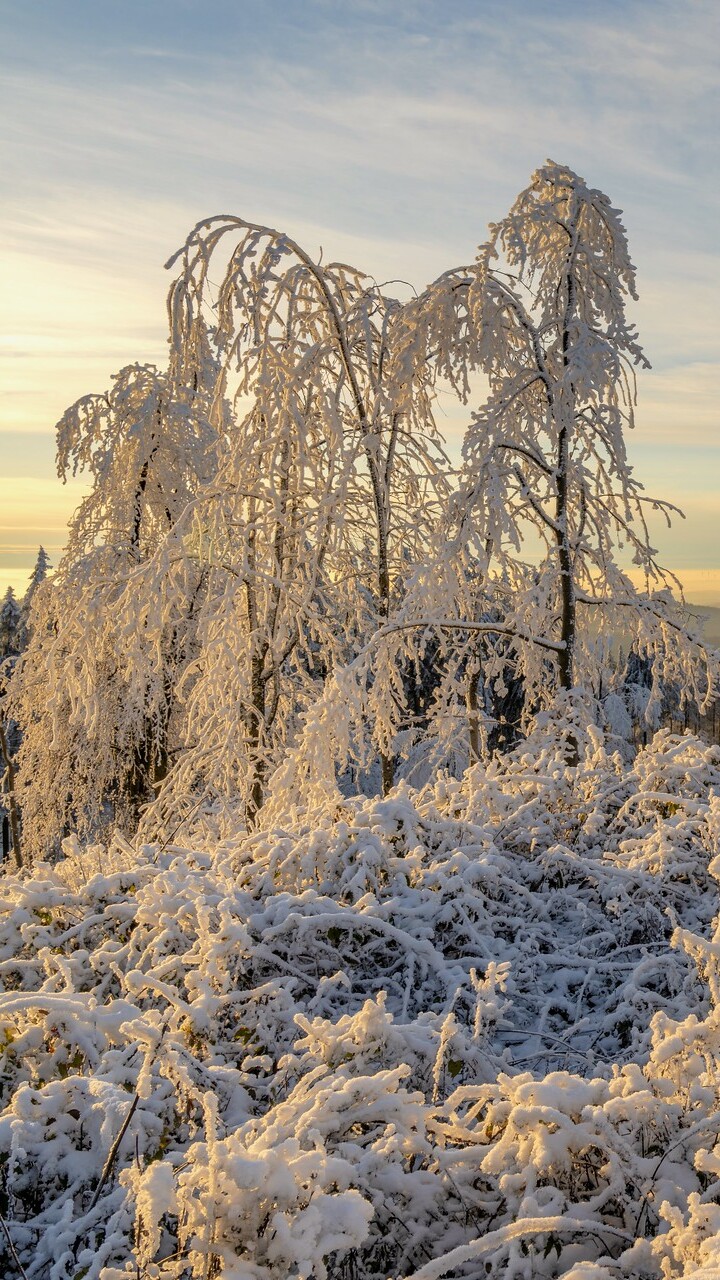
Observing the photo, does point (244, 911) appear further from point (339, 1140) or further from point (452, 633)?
point (452, 633)

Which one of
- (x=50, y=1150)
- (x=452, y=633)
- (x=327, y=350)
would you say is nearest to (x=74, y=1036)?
(x=50, y=1150)

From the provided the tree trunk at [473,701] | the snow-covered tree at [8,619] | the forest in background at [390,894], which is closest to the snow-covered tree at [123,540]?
the forest in background at [390,894]

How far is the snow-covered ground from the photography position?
2197 millimetres

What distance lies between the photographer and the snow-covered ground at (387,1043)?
86.5 inches

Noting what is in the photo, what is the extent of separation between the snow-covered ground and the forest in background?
1cm

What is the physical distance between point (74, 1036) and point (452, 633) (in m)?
8.09

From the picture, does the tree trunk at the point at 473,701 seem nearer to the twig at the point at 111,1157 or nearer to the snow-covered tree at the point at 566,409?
the snow-covered tree at the point at 566,409

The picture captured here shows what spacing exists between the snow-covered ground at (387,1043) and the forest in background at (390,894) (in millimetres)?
14

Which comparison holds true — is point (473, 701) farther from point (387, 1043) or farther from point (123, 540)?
point (387, 1043)

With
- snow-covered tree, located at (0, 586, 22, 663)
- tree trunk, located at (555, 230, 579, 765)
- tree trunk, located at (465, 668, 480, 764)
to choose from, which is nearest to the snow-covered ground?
tree trunk, located at (555, 230, 579, 765)

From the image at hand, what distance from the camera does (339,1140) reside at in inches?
99.4

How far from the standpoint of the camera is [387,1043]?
2.98 m

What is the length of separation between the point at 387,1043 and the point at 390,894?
150 centimetres

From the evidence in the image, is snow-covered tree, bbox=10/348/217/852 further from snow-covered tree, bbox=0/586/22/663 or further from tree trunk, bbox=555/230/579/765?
snow-covered tree, bbox=0/586/22/663
